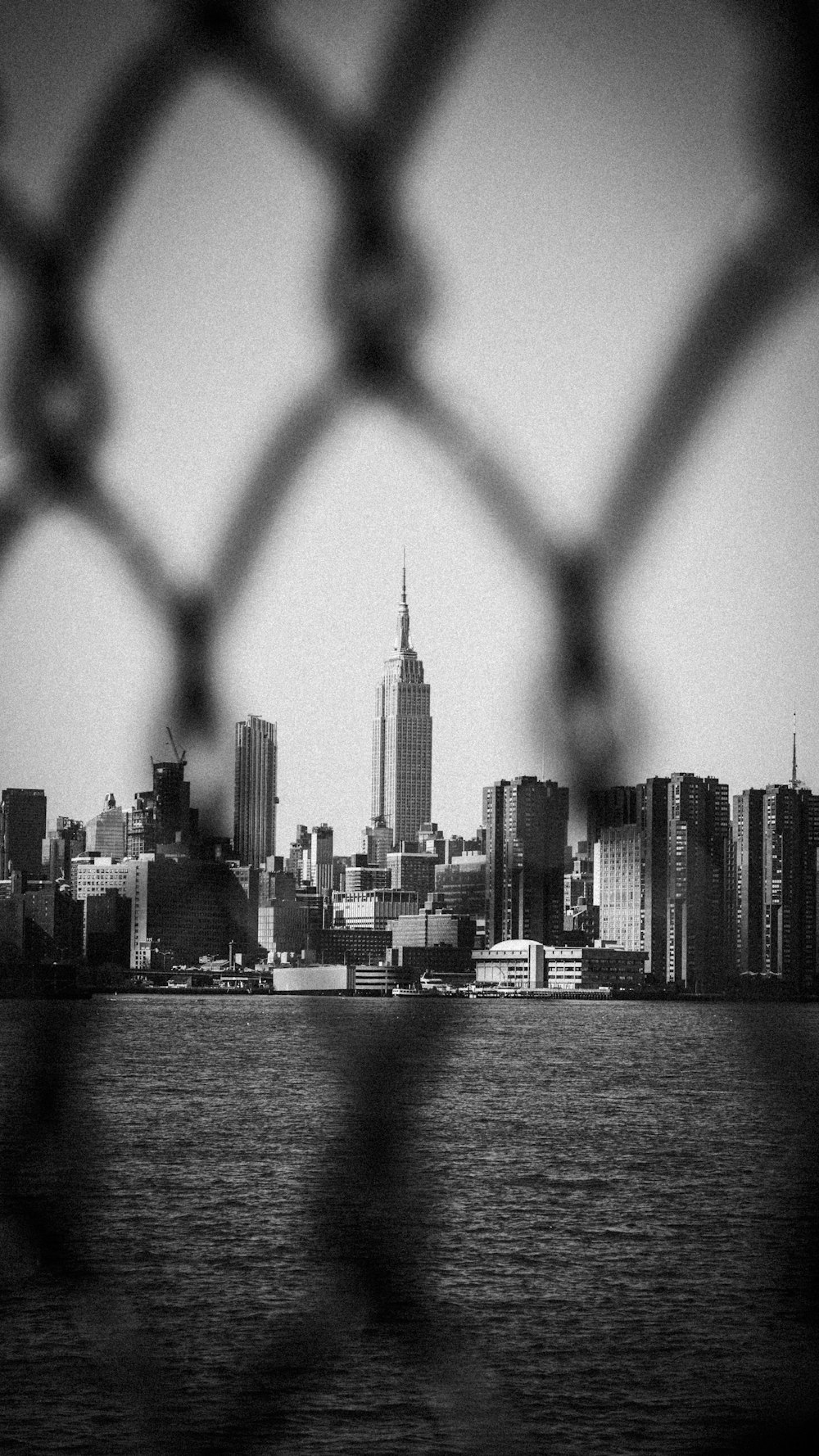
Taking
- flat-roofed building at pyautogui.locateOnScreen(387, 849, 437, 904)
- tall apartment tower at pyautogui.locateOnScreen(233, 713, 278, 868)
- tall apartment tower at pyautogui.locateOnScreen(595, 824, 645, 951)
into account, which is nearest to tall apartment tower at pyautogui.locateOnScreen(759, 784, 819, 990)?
tall apartment tower at pyautogui.locateOnScreen(595, 824, 645, 951)

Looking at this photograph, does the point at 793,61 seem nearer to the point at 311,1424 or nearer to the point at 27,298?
the point at 27,298

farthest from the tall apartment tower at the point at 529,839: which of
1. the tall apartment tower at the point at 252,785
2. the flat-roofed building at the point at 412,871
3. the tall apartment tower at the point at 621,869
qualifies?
the flat-roofed building at the point at 412,871

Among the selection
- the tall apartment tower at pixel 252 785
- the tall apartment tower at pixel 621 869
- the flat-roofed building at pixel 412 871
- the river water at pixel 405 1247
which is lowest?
the river water at pixel 405 1247

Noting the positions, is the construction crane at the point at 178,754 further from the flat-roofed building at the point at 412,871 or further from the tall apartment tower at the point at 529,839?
the flat-roofed building at the point at 412,871

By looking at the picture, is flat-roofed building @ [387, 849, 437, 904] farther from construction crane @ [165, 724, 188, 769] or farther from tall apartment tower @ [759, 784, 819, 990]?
construction crane @ [165, 724, 188, 769]

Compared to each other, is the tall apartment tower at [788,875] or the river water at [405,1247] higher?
the tall apartment tower at [788,875]

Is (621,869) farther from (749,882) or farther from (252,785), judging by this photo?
(749,882)
